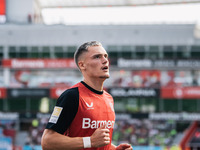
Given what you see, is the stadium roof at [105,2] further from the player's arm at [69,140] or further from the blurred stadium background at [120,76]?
the player's arm at [69,140]

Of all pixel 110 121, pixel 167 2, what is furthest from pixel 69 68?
pixel 110 121

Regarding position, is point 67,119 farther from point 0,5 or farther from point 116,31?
point 0,5

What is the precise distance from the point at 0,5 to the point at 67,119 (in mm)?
31958

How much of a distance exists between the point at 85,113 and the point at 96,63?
1.54 feet

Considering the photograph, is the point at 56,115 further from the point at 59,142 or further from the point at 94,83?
the point at 94,83

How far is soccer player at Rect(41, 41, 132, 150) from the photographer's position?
9.48 feet

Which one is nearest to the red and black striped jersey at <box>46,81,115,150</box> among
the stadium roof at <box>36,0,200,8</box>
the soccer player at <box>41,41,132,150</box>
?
the soccer player at <box>41,41,132,150</box>

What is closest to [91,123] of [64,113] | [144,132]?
[64,113]

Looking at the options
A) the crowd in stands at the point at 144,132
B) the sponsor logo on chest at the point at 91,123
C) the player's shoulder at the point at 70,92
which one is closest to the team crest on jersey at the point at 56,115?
the player's shoulder at the point at 70,92

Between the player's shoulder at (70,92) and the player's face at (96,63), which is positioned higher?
the player's face at (96,63)

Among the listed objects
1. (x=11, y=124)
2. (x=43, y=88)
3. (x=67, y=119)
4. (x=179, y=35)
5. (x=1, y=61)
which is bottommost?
(x=11, y=124)

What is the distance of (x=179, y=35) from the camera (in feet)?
97.9

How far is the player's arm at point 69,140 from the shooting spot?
9.40 feet

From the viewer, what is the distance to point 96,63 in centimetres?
321
